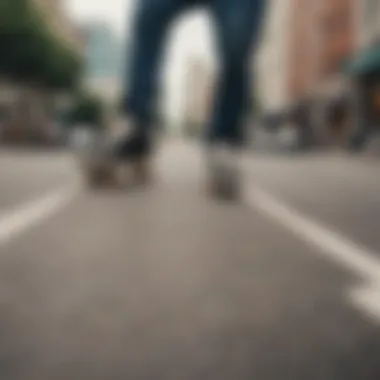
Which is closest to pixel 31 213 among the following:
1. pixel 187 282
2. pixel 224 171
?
pixel 224 171

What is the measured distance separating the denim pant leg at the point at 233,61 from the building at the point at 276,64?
180 ft

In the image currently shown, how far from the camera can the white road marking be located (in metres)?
2.01

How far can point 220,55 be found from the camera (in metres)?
4.57

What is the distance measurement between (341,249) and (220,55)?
1901mm

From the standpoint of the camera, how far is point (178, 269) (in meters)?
2.47

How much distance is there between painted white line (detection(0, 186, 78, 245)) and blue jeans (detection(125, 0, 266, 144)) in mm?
693

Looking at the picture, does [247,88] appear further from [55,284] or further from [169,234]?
[55,284]

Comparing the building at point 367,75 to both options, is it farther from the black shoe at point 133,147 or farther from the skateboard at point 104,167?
the black shoe at point 133,147

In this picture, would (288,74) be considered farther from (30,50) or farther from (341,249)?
(341,249)

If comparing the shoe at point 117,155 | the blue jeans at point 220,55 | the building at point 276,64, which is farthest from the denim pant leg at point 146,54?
the building at point 276,64

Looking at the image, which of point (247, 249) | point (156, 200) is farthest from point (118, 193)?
point (247, 249)

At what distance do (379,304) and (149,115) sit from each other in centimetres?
294

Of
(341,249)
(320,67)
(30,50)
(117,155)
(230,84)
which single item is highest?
(230,84)

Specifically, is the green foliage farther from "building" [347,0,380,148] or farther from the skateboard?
the skateboard
